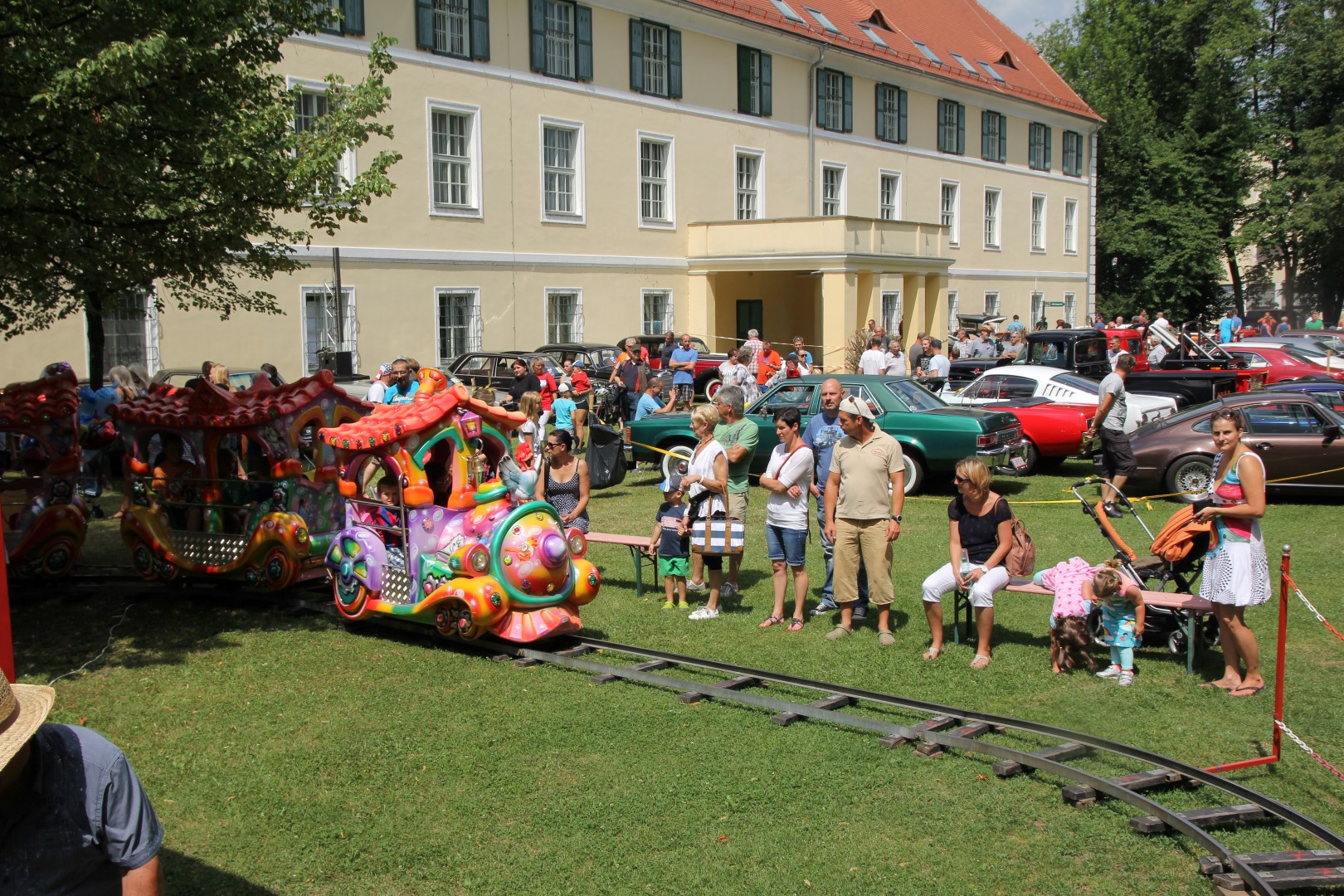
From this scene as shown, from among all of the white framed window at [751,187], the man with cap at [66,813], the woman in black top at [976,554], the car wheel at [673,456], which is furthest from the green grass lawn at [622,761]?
the white framed window at [751,187]

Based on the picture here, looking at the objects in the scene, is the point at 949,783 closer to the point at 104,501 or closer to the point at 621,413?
the point at 104,501

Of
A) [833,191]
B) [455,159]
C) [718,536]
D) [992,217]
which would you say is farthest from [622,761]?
[992,217]

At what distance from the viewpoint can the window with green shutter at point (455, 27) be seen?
80.5ft

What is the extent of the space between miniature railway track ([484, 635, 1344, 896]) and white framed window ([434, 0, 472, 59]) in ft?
64.7

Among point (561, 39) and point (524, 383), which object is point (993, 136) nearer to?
point (561, 39)

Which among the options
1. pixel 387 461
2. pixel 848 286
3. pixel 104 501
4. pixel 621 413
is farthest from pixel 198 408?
pixel 848 286

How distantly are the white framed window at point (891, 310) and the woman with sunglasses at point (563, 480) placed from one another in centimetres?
2610

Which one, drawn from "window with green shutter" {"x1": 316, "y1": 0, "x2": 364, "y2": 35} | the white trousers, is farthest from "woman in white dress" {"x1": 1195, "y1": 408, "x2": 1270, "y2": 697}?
"window with green shutter" {"x1": 316, "y1": 0, "x2": 364, "y2": 35}

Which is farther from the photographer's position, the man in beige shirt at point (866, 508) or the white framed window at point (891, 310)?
the white framed window at point (891, 310)

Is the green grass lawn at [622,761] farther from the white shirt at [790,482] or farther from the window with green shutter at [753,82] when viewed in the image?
the window with green shutter at [753,82]

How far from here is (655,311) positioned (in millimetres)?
31578

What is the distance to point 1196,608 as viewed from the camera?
7730 mm

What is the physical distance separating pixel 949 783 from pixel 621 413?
16561mm

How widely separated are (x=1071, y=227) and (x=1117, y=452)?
38905 mm
